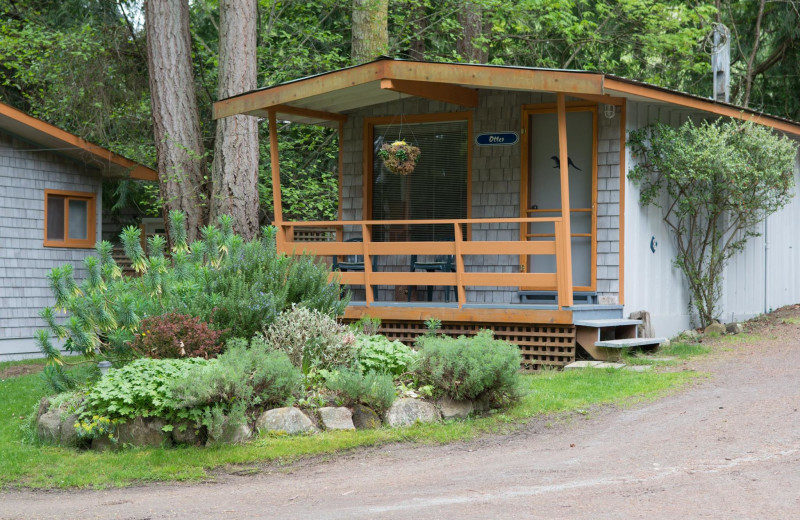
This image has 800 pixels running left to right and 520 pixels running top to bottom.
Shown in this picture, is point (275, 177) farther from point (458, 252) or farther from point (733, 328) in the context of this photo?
point (733, 328)

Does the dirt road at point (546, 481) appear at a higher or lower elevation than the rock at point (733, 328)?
lower

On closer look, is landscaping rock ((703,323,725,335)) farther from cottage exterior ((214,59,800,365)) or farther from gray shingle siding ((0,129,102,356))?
gray shingle siding ((0,129,102,356))

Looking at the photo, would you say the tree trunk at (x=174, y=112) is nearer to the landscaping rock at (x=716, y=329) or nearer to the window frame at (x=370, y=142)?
the window frame at (x=370, y=142)

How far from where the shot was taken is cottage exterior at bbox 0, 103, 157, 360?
47.9 feet

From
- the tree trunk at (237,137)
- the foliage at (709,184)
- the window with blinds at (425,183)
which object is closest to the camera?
the foliage at (709,184)

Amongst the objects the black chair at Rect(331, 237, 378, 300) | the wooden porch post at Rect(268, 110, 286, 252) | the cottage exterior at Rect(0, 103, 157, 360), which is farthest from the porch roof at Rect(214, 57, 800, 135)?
the cottage exterior at Rect(0, 103, 157, 360)

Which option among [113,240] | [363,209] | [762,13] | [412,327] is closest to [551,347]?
[412,327]

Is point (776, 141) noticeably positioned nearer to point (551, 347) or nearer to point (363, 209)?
point (551, 347)

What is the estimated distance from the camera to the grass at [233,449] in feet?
20.9

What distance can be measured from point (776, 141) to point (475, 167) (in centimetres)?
394

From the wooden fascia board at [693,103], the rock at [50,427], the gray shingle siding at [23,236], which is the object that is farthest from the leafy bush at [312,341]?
the gray shingle siding at [23,236]

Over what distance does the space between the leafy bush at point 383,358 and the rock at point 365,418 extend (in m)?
0.58

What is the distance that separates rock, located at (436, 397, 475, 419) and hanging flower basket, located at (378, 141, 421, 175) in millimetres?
4228

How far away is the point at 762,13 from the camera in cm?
1925
